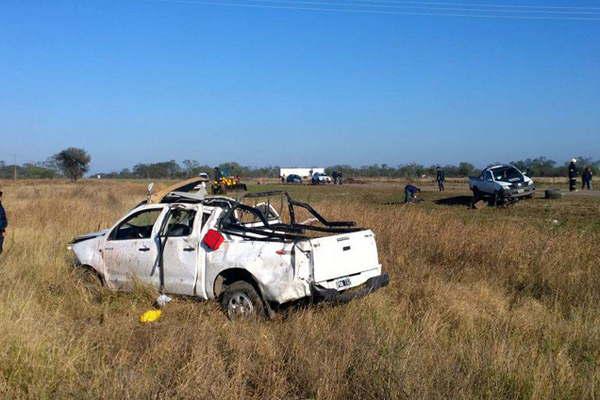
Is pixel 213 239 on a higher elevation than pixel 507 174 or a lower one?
lower

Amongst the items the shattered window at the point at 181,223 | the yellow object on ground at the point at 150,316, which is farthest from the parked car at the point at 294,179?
the yellow object on ground at the point at 150,316

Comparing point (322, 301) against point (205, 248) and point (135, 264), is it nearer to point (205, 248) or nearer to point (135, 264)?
point (205, 248)

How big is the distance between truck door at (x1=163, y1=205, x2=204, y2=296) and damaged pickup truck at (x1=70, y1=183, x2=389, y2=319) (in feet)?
0.04

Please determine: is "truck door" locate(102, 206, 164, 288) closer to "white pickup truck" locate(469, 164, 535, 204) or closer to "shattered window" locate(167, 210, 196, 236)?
"shattered window" locate(167, 210, 196, 236)

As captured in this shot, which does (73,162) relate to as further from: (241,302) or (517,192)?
(241,302)

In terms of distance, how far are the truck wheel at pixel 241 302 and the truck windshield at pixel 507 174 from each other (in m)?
21.0

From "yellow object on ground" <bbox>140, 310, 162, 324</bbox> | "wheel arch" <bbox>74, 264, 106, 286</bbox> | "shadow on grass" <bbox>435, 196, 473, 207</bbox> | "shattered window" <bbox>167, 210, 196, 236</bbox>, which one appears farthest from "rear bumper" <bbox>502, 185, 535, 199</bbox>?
"yellow object on ground" <bbox>140, 310, 162, 324</bbox>

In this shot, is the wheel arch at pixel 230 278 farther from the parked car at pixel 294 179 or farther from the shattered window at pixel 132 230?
the parked car at pixel 294 179

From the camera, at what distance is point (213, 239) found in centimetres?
774

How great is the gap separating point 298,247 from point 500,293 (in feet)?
13.4

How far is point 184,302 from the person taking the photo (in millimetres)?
8109

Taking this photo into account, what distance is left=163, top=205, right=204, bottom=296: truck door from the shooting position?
26.1 feet

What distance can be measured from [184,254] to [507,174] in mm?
21825

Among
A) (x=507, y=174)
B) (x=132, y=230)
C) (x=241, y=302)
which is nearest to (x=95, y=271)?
(x=132, y=230)
